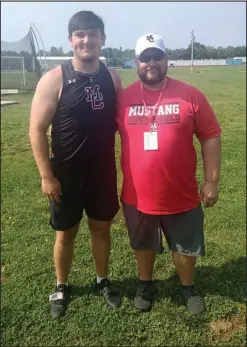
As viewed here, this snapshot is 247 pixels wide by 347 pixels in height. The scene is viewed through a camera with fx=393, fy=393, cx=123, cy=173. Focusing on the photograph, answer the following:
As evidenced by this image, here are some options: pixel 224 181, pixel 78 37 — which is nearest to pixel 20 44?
pixel 224 181

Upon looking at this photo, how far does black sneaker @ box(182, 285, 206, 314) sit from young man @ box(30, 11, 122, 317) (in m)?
0.82

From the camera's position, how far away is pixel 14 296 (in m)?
3.00

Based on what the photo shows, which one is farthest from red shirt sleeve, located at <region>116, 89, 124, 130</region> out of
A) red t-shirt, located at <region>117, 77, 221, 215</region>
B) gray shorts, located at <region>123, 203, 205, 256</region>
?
gray shorts, located at <region>123, 203, 205, 256</region>

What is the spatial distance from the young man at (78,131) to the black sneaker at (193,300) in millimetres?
819

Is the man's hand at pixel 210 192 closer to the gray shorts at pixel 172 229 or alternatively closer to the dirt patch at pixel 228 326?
the gray shorts at pixel 172 229

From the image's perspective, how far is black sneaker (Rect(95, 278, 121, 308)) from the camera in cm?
289

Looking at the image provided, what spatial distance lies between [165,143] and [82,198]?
706 millimetres

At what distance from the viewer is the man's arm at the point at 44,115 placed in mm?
2438

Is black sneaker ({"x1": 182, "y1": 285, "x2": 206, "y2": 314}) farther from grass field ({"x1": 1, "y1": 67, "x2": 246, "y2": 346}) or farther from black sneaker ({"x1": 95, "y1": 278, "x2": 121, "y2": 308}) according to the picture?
black sneaker ({"x1": 95, "y1": 278, "x2": 121, "y2": 308})

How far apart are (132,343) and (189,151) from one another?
51.3 inches

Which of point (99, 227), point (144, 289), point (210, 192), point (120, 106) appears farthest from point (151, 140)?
point (144, 289)

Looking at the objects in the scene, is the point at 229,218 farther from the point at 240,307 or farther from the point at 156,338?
the point at 156,338

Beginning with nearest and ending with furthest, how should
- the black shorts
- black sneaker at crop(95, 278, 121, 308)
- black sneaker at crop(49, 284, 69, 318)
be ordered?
1. the black shorts
2. black sneaker at crop(49, 284, 69, 318)
3. black sneaker at crop(95, 278, 121, 308)

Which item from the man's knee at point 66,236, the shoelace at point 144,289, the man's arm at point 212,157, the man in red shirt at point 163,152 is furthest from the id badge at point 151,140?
the shoelace at point 144,289
